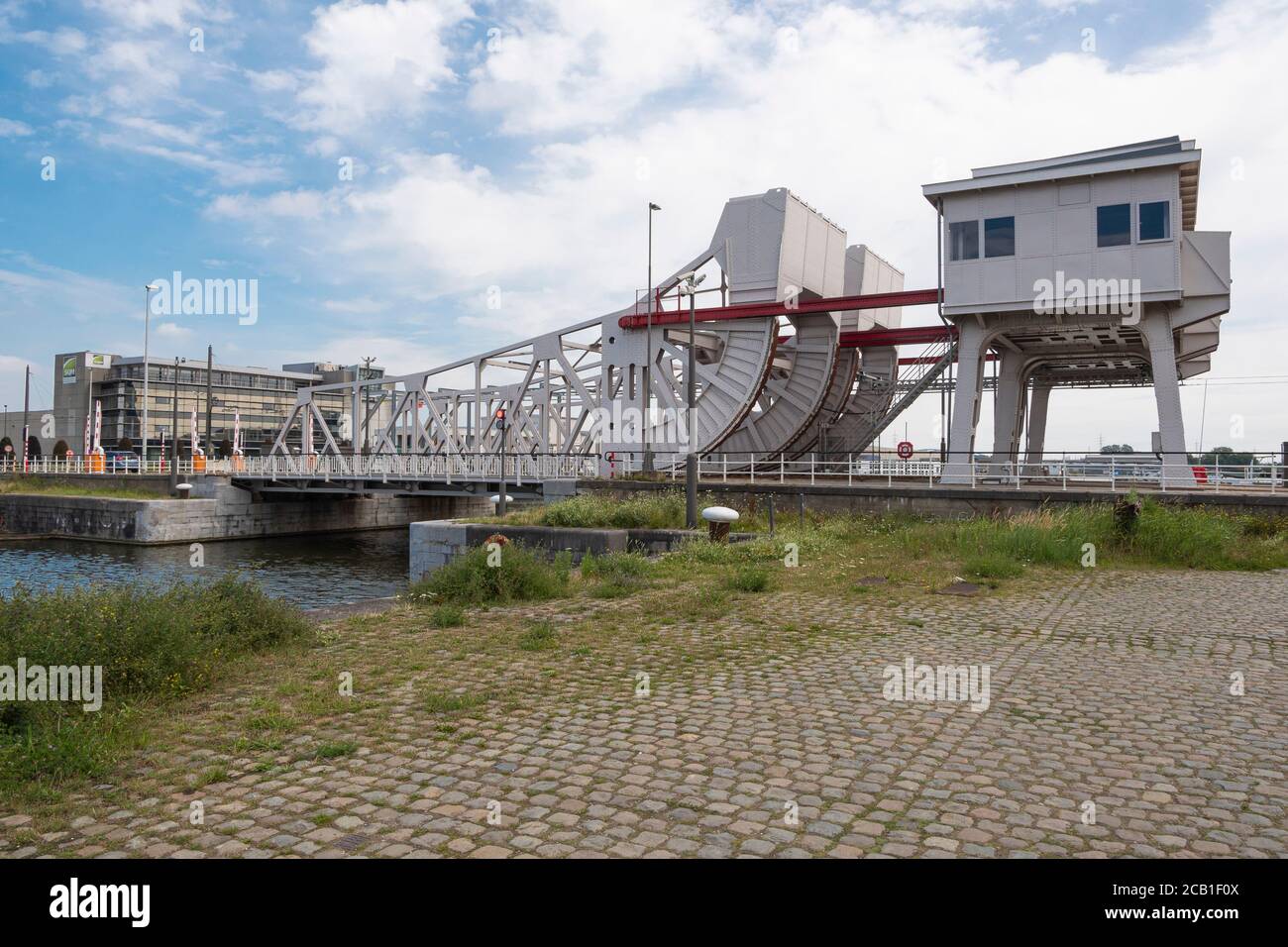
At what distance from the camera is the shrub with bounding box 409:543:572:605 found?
468 inches

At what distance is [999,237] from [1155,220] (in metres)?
3.97

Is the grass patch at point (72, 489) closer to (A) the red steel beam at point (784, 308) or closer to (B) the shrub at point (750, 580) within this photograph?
(A) the red steel beam at point (784, 308)

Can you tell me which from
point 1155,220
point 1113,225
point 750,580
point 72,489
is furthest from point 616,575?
point 72,489

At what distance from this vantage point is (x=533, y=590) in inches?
478

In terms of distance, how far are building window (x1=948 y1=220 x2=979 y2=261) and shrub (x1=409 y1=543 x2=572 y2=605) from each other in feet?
62.8

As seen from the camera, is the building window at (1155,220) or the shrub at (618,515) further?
the building window at (1155,220)

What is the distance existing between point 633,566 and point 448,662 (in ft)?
20.0

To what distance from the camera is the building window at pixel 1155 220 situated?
23656mm

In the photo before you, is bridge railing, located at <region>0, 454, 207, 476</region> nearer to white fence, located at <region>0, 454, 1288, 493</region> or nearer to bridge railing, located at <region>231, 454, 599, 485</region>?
white fence, located at <region>0, 454, 1288, 493</region>

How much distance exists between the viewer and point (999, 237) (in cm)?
2572

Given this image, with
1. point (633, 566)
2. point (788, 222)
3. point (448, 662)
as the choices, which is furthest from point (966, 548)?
point (788, 222)

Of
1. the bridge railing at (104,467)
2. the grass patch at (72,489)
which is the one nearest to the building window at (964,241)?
the grass patch at (72,489)

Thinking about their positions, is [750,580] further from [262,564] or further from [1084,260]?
[262,564]

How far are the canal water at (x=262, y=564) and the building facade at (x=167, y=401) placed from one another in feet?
189
